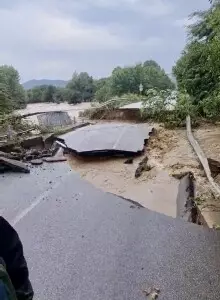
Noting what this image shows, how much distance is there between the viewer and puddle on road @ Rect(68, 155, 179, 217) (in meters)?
6.87

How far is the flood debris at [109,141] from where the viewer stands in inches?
423

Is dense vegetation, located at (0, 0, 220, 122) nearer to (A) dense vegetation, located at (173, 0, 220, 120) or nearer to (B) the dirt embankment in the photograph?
(A) dense vegetation, located at (173, 0, 220, 120)

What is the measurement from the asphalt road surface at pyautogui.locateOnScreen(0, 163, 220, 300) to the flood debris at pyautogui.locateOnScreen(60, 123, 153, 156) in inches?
137

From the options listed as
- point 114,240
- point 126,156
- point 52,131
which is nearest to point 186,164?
point 126,156

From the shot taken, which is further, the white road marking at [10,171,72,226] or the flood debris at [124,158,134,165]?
the flood debris at [124,158,134,165]

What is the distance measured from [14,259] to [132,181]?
6.64m

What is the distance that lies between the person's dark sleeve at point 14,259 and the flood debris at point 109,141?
8.95 m

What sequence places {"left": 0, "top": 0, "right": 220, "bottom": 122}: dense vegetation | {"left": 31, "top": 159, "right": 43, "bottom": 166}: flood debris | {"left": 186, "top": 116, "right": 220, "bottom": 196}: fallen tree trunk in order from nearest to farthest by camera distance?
{"left": 186, "top": 116, "right": 220, "bottom": 196}: fallen tree trunk, {"left": 0, "top": 0, "right": 220, "bottom": 122}: dense vegetation, {"left": 31, "top": 159, "right": 43, "bottom": 166}: flood debris

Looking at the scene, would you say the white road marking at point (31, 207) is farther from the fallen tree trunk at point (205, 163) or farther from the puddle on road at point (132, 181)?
the fallen tree trunk at point (205, 163)

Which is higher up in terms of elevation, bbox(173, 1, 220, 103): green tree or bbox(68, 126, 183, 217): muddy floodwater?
bbox(173, 1, 220, 103): green tree

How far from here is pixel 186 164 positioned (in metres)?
8.88

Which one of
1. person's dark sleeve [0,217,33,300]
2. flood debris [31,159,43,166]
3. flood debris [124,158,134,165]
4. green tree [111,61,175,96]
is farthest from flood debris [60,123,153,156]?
green tree [111,61,175,96]

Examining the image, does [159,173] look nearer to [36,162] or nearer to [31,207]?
[31,207]

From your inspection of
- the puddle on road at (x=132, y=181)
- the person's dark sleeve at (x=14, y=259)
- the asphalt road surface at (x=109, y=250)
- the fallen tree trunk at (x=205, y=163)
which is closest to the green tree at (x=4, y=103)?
the puddle on road at (x=132, y=181)
